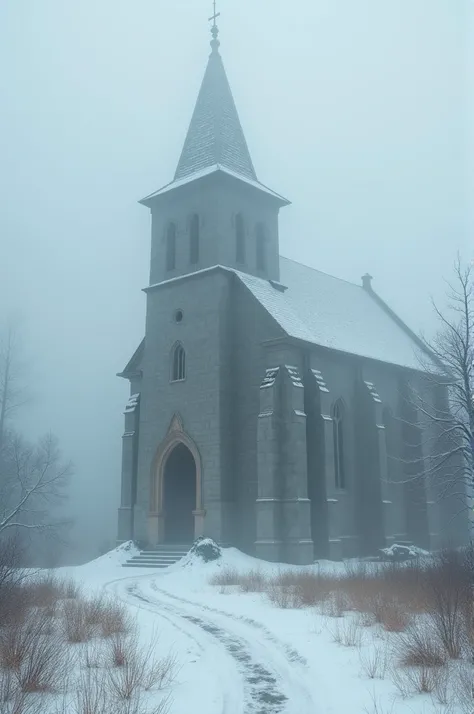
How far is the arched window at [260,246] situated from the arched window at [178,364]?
582 cm

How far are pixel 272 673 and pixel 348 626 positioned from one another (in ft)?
9.63

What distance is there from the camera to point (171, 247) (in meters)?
31.7

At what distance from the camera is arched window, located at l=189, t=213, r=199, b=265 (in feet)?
99.8

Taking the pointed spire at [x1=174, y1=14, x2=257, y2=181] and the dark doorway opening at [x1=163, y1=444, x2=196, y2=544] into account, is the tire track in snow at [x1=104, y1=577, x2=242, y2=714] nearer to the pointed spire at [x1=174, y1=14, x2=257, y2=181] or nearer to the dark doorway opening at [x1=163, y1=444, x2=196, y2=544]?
the dark doorway opening at [x1=163, y1=444, x2=196, y2=544]

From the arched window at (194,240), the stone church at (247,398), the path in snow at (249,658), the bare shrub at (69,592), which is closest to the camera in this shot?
the path in snow at (249,658)

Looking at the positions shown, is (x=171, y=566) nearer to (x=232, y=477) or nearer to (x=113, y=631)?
(x=232, y=477)

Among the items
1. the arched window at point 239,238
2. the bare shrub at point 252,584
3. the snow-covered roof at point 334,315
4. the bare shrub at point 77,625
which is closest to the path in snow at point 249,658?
the bare shrub at point 77,625

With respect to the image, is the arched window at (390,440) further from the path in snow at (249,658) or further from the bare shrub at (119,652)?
the bare shrub at (119,652)

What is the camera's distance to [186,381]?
28.5 meters

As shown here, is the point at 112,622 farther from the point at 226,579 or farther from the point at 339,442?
the point at 339,442

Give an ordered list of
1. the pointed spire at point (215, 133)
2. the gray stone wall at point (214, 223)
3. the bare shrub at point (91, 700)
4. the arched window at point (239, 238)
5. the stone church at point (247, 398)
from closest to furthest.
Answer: the bare shrub at point (91, 700) < the stone church at point (247, 398) < the gray stone wall at point (214, 223) < the arched window at point (239, 238) < the pointed spire at point (215, 133)

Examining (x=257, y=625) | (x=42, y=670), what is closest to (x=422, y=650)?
(x=257, y=625)

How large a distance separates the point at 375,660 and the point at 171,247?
83.9 feet

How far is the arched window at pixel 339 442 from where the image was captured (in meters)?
29.5
